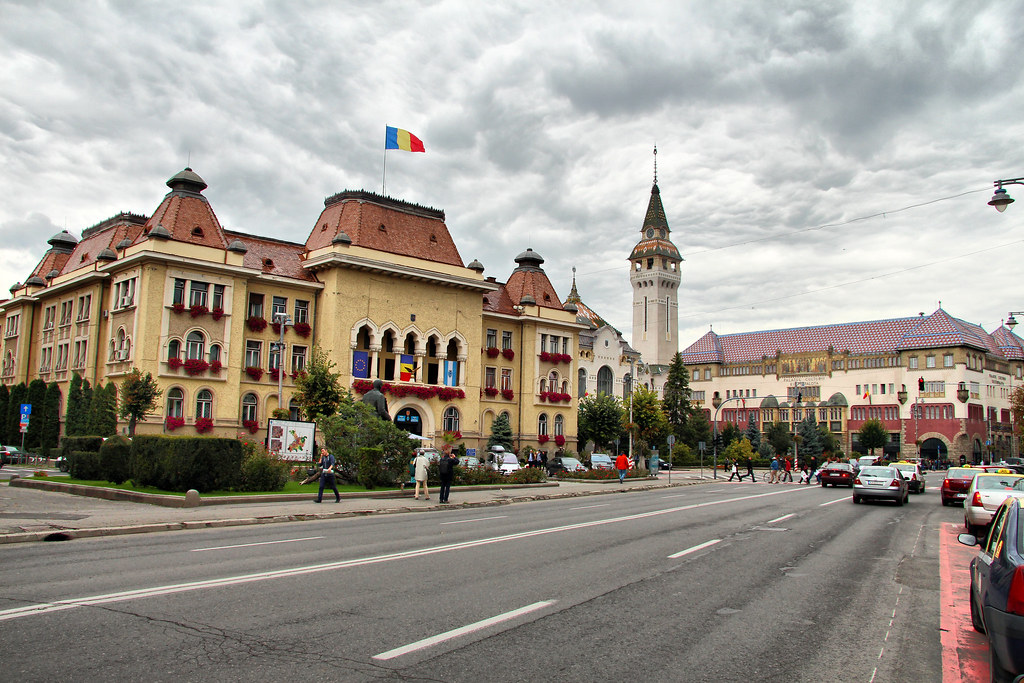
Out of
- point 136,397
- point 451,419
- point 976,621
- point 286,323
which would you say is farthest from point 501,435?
point 976,621

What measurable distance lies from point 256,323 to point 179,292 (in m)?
4.74

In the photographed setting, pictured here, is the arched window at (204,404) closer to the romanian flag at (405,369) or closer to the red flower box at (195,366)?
the red flower box at (195,366)

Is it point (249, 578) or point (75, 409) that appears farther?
point (75, 409)

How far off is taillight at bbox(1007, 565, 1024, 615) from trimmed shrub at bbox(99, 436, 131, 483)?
2472cm

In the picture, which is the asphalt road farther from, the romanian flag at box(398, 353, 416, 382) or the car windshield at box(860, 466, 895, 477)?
the romanian flag at box(398, 353, 416, 382)

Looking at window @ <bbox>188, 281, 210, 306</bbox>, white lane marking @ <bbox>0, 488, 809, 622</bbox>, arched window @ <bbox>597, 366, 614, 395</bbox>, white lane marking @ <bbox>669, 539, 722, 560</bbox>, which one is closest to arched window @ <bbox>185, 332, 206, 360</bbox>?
window @ <bbox>188, 281, 210, 306</bbox>

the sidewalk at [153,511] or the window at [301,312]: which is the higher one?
the window at [301,312]

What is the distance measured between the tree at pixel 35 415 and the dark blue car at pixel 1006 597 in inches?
2168

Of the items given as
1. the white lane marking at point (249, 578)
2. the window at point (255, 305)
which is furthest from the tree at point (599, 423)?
the white lane marking at point (249, 578)

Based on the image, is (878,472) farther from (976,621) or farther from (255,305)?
(255,305)

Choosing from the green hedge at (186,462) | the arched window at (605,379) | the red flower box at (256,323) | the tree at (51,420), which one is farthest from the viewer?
the arched window at (605,379)

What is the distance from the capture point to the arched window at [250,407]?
46125mm

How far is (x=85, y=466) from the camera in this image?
86.5ft

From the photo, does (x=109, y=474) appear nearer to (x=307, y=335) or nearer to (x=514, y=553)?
(x=514, y=553)
